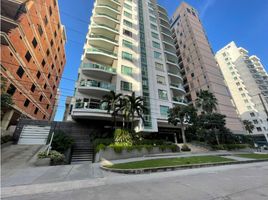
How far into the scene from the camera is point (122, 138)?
17094 millimetres

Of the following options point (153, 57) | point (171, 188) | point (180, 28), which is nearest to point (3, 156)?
point (171, 188)

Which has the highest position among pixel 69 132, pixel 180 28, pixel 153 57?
pixel 180 28

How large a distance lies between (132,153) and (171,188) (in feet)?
36.2

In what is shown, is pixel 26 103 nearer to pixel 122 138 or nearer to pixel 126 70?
pixel 122 138

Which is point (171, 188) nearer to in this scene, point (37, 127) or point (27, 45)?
point (37, 127)

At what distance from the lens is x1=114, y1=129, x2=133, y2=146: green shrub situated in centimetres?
1680

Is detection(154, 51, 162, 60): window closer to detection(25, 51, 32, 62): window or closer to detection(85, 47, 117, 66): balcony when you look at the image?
detection(85, 47, 117, 66): balcony

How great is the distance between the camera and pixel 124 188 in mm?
5695

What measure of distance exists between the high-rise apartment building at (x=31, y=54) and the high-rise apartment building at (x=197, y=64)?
4146 centimetres

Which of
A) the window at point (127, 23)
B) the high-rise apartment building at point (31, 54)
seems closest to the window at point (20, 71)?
the high-rise apartment building at point (31, 54)

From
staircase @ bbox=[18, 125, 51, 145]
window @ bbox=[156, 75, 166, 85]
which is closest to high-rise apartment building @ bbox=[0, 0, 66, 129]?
staircase @ bbox=[18, 125, 51, 145]

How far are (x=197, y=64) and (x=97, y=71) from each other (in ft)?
118

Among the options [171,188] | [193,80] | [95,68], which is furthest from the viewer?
[193,80]

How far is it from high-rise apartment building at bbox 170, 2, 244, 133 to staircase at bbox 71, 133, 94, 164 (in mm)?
34731
